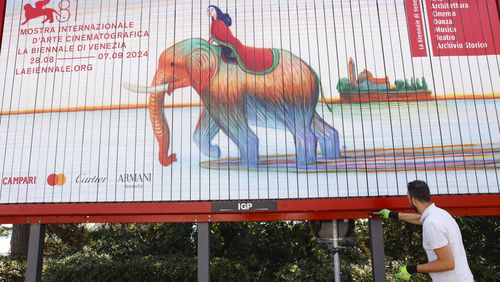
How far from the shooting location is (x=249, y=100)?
205 inches

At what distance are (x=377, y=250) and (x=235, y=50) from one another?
3.01 meters

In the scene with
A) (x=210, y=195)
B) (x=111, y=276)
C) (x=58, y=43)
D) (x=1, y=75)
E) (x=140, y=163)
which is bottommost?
(x=111, y=276)

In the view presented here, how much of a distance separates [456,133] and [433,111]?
1.21ft

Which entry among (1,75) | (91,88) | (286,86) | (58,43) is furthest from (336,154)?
(1,75)

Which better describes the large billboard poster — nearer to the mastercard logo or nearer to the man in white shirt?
the mastercard logo

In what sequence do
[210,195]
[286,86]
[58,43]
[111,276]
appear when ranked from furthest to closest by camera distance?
[111,276] < [58,43] < [286,86] < [210,195]

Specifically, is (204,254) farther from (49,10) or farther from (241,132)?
(49,10)

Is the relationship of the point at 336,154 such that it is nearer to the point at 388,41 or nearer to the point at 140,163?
the point at 388,41

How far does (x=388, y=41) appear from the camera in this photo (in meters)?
5.29

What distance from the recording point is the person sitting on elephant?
5.30m

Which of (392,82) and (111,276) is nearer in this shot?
(392,82)

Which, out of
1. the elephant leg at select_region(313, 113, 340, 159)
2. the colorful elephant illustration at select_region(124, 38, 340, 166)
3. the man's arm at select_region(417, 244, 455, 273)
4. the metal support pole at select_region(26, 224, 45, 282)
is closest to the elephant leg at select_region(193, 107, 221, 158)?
the colorful elephant illustration at select_region(124, 38, 340, 166)

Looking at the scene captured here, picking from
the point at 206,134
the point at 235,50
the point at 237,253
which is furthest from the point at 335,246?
the point at 237,253

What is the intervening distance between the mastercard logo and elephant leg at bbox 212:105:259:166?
78.2 inches
